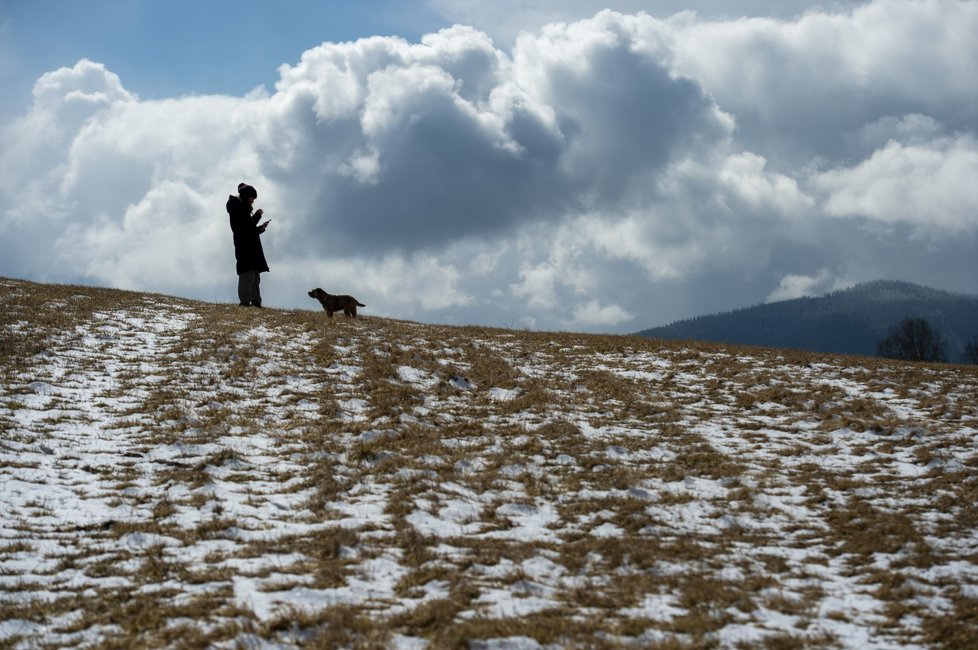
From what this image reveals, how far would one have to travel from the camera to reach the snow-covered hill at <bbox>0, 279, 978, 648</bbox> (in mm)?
8023

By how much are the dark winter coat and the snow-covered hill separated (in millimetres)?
5756

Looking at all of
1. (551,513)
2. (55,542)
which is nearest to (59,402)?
(55,542)

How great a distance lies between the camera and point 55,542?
10.1m

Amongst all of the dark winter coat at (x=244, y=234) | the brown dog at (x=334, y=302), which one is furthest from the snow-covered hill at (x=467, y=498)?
the dark winter coat at (x=244, y=234)

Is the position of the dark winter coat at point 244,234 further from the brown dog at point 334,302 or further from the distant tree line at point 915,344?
the distant tree line at point 915,344

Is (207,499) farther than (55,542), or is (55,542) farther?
(207,499)

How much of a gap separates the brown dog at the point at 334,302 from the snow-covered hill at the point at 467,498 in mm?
4332

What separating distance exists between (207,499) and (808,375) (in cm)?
1561

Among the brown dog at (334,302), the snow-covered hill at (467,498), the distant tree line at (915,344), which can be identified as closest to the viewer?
the snow-covered hill at (467,498)

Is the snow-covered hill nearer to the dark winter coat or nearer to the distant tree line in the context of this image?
the dark winter coat

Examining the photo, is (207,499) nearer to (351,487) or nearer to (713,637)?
(351,487)

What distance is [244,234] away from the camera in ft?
88.3

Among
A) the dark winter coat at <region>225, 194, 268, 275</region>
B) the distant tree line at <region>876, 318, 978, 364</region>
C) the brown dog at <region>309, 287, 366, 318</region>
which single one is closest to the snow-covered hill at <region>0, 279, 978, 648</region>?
the brown dog at <region>309, 287, 366, 318</region>

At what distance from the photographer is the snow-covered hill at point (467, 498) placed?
26.3 feet
